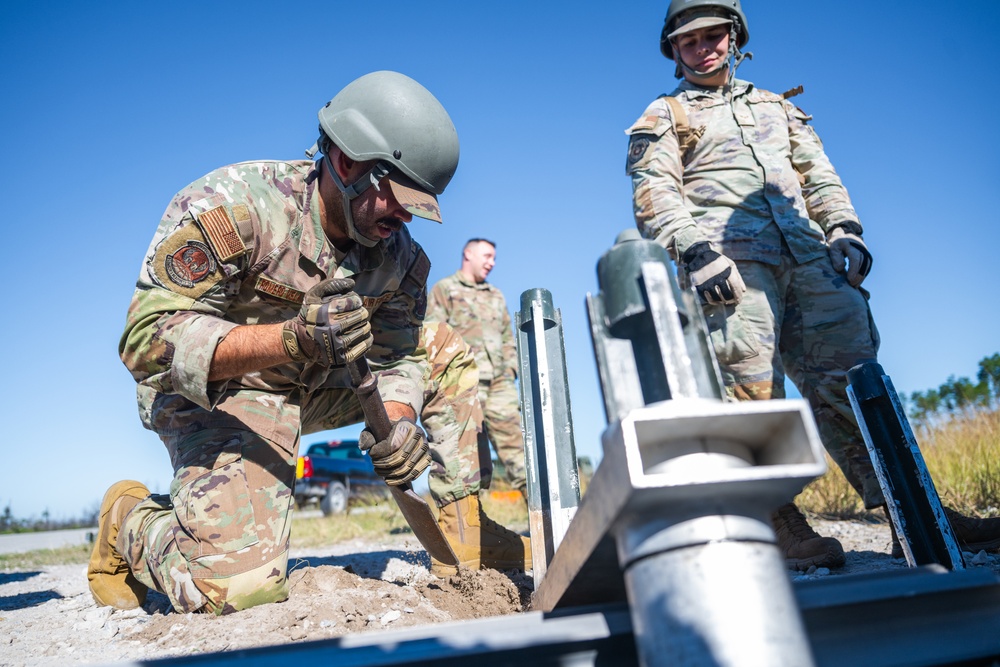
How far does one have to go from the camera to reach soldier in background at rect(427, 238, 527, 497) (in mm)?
6695

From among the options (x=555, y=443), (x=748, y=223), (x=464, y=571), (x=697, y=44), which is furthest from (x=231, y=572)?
(x=697, y=44)

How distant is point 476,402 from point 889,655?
252cm

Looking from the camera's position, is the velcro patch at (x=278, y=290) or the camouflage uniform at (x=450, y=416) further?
the camouflage uniform at (x=450, y=416)

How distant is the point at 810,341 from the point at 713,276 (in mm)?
685

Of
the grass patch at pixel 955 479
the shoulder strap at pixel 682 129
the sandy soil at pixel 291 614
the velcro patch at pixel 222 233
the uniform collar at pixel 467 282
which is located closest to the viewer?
the sandy soil at pixel 291 614

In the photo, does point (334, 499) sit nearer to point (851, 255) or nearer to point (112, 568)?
point (112, 568)

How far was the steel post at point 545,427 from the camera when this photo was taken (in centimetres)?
209

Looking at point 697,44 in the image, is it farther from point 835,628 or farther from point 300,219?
point 835,628

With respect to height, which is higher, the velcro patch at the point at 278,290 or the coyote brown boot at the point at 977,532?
the velcro patch at the point at 278,290

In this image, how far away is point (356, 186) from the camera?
268 centimetres

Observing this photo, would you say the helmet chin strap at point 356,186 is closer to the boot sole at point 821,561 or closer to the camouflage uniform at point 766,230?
the camouflage uniform at point 766,230

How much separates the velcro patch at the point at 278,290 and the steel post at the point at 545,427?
3.03 ft

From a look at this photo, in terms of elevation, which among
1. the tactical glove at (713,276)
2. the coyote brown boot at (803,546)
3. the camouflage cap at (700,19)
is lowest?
the coyote brown boot at (803,546)

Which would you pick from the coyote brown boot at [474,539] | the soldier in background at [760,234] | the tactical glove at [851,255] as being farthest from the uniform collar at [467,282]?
the tactical glove at [851,255]
